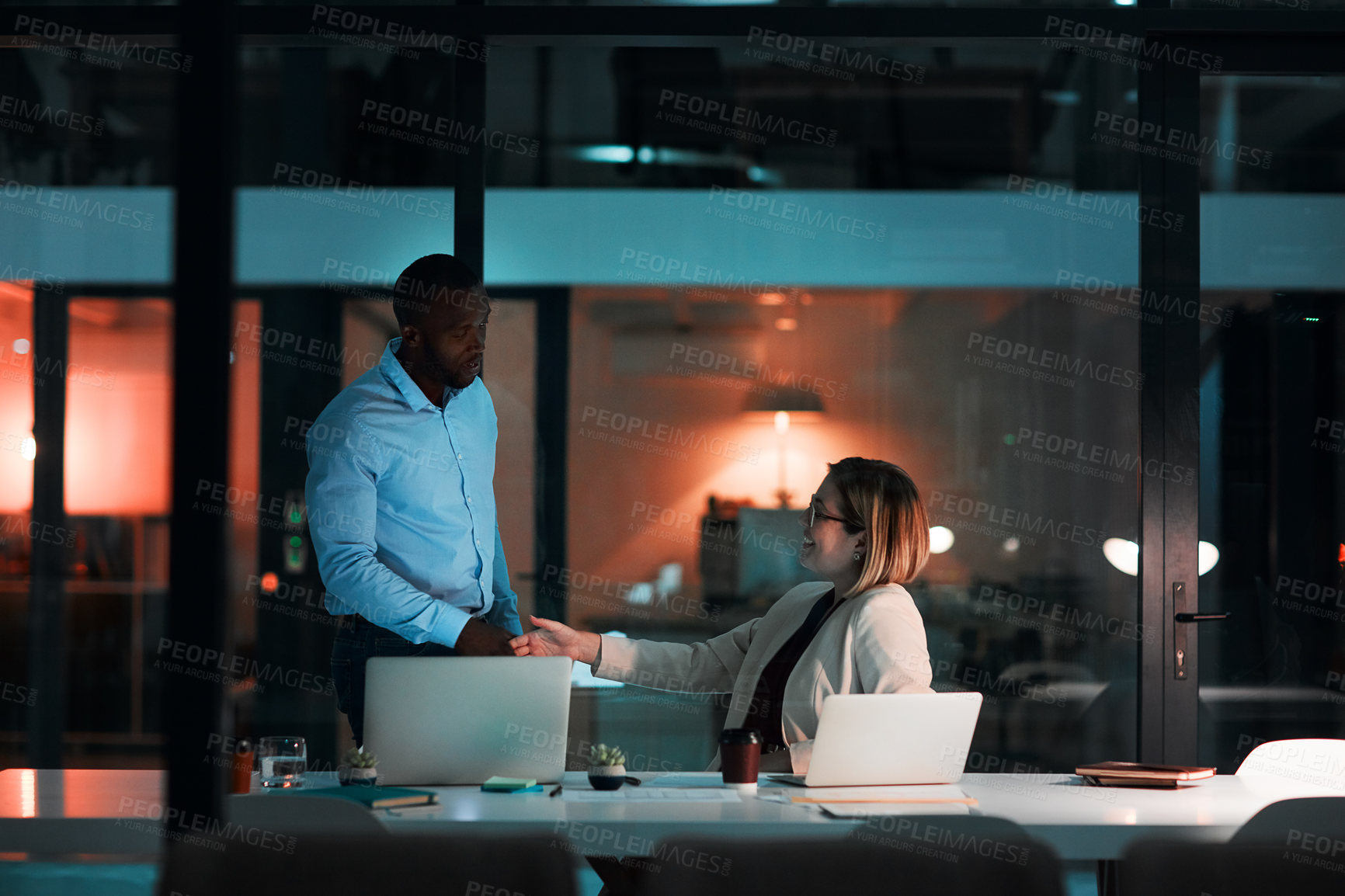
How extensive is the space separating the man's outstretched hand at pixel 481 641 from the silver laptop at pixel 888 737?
83cm

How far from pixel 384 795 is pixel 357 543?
0.85 meters

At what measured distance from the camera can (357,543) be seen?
2764 millimetres

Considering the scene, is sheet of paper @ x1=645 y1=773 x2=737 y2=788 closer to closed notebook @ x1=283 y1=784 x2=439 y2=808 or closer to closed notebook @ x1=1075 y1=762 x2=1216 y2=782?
closed notebook @ x1=283 y1=784 x2=439 y2=808

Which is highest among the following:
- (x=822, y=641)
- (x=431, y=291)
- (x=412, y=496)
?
(x=431, y=291)

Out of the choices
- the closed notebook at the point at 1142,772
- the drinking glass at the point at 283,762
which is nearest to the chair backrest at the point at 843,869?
the closed notebook at the point at 1142,772

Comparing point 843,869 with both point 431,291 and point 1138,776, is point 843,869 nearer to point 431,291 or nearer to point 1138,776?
point 1138,776

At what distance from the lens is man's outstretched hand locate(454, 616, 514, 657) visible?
8.94 feet

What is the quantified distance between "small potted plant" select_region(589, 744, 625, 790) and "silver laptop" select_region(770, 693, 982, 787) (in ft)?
1.10

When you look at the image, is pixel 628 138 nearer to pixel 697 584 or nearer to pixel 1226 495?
pixel 697 584

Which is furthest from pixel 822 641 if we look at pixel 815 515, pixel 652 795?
pixel 652 795

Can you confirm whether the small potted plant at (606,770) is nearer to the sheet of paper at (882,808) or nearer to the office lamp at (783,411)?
the sheet of paper at (882,808)

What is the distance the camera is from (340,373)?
4.47m

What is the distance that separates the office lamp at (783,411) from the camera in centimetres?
423

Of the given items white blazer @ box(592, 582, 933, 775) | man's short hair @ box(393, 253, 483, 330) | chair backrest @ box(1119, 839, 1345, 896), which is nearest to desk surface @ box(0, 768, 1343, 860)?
white blazer @ box(592, 582, 933, 775)
